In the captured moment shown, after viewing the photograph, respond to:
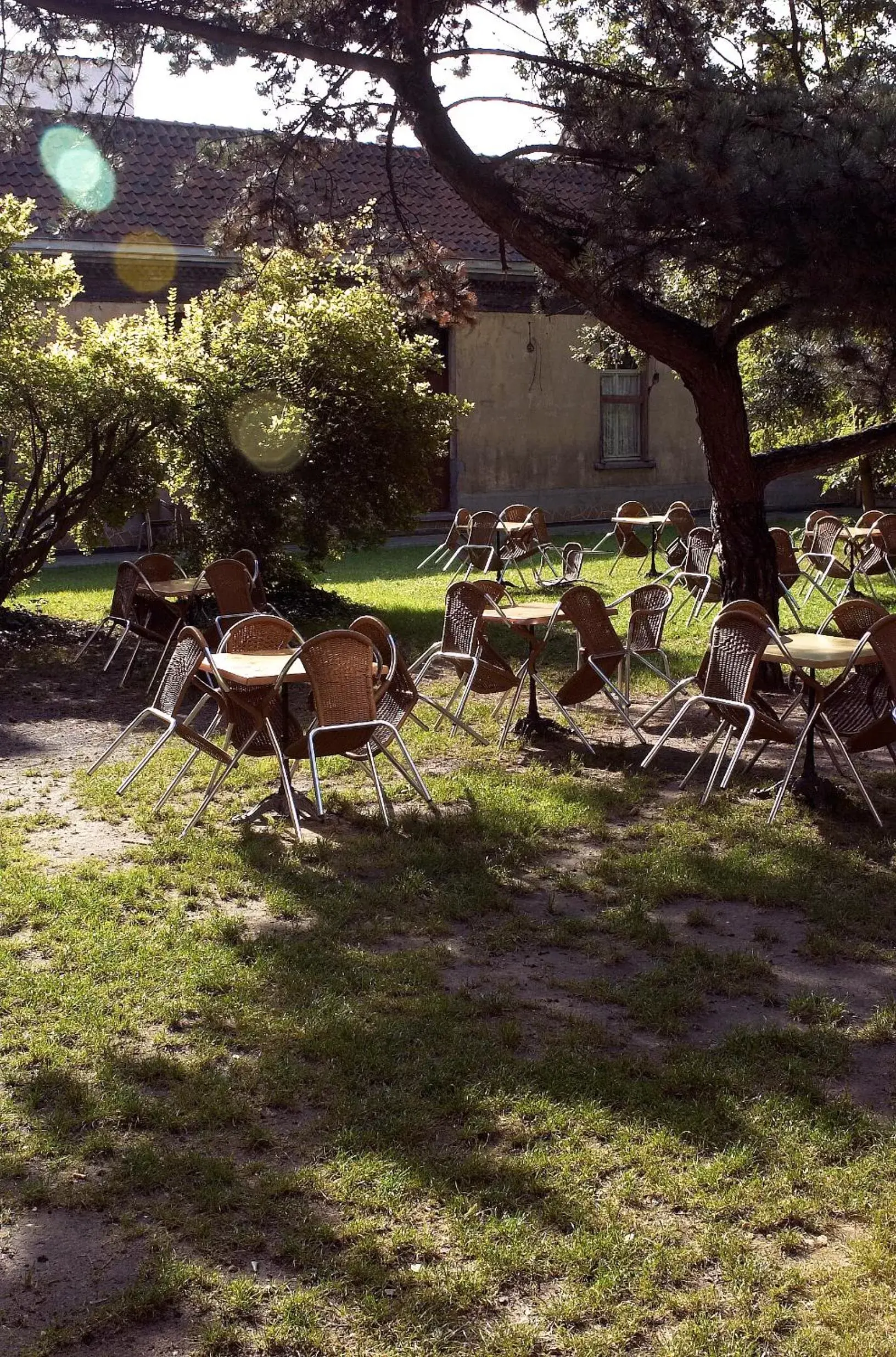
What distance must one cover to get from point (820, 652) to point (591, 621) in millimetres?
1588

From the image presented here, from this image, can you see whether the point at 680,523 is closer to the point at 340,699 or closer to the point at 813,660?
the point at 813,660

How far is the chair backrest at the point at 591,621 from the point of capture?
7.60m

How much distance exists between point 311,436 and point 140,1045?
8.31 meters

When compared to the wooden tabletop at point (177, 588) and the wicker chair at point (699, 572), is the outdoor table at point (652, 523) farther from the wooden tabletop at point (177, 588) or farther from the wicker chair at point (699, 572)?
the wooden tabletop at point (177, 588)

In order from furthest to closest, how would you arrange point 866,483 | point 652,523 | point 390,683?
point 866,483 → point 652,523 → point 390,683

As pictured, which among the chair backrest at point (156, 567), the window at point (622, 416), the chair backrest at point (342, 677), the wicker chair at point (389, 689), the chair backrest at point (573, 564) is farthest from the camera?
the window at point (622, 416)

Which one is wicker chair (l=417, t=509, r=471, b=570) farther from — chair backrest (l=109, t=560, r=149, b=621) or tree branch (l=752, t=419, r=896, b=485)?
tree branch (l=752, t=419, r=896, b=485)

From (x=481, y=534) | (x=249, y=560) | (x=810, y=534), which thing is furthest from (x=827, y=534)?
(x=249, y=560)

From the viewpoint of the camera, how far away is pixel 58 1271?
302 centimetres

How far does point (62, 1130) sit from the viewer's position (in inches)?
142

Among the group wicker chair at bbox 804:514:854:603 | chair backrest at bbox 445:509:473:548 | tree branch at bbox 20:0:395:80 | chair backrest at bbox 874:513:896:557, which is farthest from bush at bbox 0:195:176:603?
chair backrest at bbox 874:513:896:557

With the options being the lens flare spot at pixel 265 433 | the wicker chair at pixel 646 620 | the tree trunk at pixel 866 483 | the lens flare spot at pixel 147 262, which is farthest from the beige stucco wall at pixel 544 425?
the wicker chair at pixel 646 620

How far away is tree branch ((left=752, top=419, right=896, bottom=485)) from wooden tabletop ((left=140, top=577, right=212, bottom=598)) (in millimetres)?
3649

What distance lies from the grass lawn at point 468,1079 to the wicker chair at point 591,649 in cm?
126
